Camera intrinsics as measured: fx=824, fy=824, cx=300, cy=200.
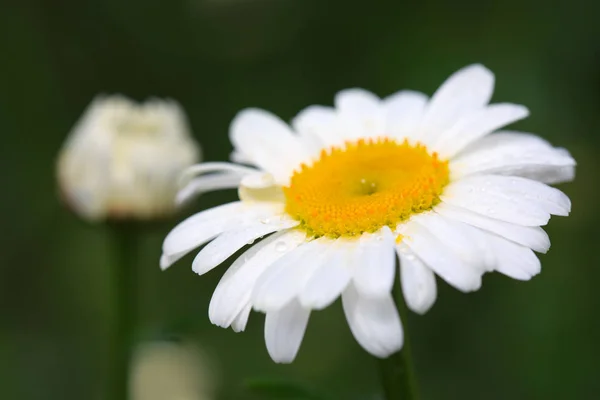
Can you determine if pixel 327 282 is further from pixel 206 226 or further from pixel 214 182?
pixel 214 182

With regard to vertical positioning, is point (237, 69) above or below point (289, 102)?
above

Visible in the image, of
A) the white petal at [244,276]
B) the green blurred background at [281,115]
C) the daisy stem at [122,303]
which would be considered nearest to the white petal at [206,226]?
the white petal at [244,276]

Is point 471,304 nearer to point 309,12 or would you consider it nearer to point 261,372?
point 261,372

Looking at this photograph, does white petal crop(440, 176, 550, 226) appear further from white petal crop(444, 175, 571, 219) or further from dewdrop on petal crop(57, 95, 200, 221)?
dewdrop on petal crop(57, 95, 200, 221)

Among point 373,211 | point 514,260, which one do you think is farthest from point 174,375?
point 514,260

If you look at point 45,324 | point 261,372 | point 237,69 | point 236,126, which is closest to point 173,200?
point 236,126

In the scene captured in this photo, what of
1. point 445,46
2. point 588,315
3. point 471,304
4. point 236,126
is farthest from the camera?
point 445,46
